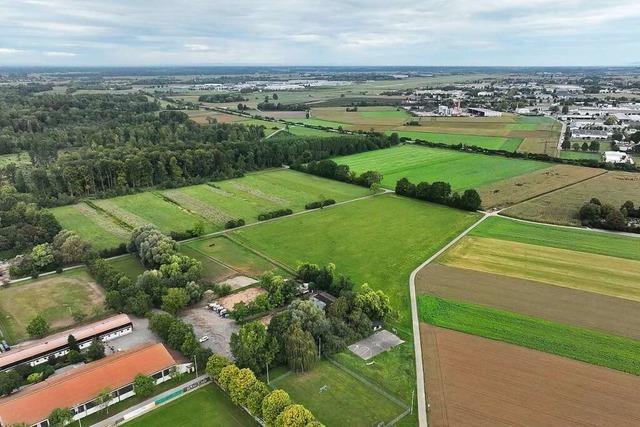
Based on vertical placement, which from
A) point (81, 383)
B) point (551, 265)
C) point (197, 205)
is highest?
point (551, 265)

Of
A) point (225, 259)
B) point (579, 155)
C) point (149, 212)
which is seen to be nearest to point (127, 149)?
point (149, 212)

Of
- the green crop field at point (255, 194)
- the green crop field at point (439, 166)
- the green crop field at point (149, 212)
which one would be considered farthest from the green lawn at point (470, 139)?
the green crop field at point (149, 212)

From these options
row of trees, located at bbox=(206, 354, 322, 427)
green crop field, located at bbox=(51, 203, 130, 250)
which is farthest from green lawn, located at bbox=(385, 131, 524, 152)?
row of trees, located at bbox=(206, 354, 322, 427)

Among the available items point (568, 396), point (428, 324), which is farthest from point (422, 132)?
point (568, 396)

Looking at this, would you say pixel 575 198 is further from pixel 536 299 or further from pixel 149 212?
pixel 149 212

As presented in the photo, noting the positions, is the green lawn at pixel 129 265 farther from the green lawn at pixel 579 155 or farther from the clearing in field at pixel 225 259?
the green lawn at pixel 579 155

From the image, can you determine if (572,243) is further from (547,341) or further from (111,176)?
(111,176)

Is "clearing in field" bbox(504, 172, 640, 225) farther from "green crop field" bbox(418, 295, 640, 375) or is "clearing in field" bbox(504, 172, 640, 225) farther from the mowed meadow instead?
"green crop field" bbox(418, 295, 640, 375)
